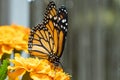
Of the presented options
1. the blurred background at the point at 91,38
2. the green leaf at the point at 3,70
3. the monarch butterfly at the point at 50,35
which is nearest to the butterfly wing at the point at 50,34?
the monarch butterfly at the point at 50,35

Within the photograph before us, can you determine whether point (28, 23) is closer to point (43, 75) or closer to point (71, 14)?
point (71, 14)

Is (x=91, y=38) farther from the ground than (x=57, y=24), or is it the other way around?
(x=57, y=24)

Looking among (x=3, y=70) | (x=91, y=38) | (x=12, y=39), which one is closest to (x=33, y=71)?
(x=3, y=70)

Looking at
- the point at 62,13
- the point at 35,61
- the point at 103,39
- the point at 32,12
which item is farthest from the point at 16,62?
the point at 32,12

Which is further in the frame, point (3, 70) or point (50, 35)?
point (50, 35)

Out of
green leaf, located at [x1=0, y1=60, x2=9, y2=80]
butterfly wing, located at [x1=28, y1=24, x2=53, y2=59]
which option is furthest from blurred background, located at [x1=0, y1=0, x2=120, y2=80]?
green leaf, located at [x1=0, y1=60, x2=9, y2=80]

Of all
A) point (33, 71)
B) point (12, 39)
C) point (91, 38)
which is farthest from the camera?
point (91, 38)

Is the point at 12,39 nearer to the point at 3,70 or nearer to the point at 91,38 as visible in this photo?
the point at 3,70

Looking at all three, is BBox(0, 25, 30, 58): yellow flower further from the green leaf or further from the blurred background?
the blurred background
